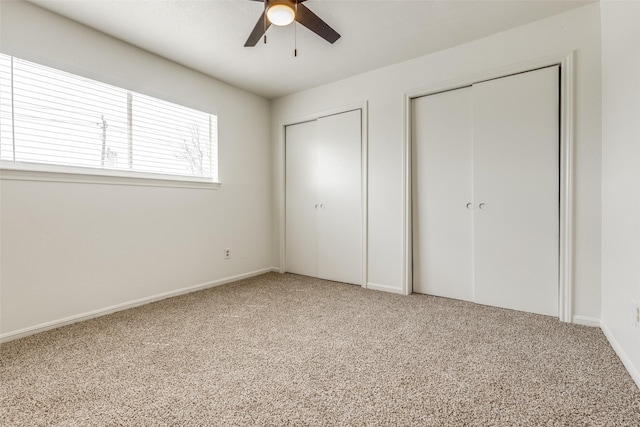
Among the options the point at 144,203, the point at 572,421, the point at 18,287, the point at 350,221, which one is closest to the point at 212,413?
the point at 572,421

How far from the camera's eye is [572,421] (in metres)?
1.22

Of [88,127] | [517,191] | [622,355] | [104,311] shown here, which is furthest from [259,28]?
[622,355]

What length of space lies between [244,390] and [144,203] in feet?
6.67

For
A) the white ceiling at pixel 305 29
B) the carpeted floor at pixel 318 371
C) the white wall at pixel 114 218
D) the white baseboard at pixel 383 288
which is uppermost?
the white ceiling at pixel 305 29

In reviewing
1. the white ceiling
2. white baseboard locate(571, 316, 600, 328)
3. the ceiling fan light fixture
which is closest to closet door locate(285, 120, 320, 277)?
the white ceiling

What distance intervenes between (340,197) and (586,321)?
7.82 ft

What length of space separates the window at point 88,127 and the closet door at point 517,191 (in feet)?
9.49

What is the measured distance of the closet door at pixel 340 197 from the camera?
336 centimetres

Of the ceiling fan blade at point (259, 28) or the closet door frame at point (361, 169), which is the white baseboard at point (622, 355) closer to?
the closet door frame at point (361, 169)

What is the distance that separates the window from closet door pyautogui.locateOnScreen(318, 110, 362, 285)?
57.1 inches

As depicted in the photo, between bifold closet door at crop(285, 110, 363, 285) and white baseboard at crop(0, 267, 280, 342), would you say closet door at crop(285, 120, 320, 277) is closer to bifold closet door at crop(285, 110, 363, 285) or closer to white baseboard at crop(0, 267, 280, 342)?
bifold closet door at crop(285, 110, 363, 285)

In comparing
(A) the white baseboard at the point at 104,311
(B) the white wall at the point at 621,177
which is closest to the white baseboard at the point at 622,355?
(B) the white wall at the point at 621,177

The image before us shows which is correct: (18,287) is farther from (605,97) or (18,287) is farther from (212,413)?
(605,97)

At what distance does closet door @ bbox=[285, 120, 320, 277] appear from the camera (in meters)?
3.75
